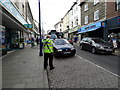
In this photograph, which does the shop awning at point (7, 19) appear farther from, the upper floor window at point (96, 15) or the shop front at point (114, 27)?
the upper floor window at point (96, 15)

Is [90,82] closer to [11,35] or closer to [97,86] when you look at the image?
[97,86]

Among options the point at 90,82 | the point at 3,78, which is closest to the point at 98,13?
the point at 90,82

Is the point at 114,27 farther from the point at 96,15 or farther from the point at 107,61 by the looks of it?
the point at 107,61

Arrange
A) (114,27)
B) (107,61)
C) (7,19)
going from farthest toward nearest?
1. (114,27)
2. (7,19)
3. (107,61)

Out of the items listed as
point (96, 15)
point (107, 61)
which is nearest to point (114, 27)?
point (96, 15)

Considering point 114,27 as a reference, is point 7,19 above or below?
below

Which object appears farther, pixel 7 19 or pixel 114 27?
pixel 114 27

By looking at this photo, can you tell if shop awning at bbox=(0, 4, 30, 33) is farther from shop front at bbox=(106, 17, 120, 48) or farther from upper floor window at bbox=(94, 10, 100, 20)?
upper floor window at bbox=(94, 10, 100, 20)

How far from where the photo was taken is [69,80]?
369 cm

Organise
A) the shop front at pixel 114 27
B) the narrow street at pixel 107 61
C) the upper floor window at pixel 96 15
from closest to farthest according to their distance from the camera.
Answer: the narrow street at pixel 107 61
the shop front at pixel 114 27
the upper floor window at pixel 96 15

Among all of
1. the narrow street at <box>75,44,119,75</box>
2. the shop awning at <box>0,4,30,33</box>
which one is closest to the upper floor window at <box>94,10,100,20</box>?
the narrow street at <box>75,44,119,75</box>

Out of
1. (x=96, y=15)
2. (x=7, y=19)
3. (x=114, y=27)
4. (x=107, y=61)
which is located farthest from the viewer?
(x=96, y=15)

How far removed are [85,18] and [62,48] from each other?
1602 cm

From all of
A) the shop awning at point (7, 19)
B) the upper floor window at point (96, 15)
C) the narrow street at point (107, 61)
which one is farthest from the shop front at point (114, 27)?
the shop awning at point (7, 19)
